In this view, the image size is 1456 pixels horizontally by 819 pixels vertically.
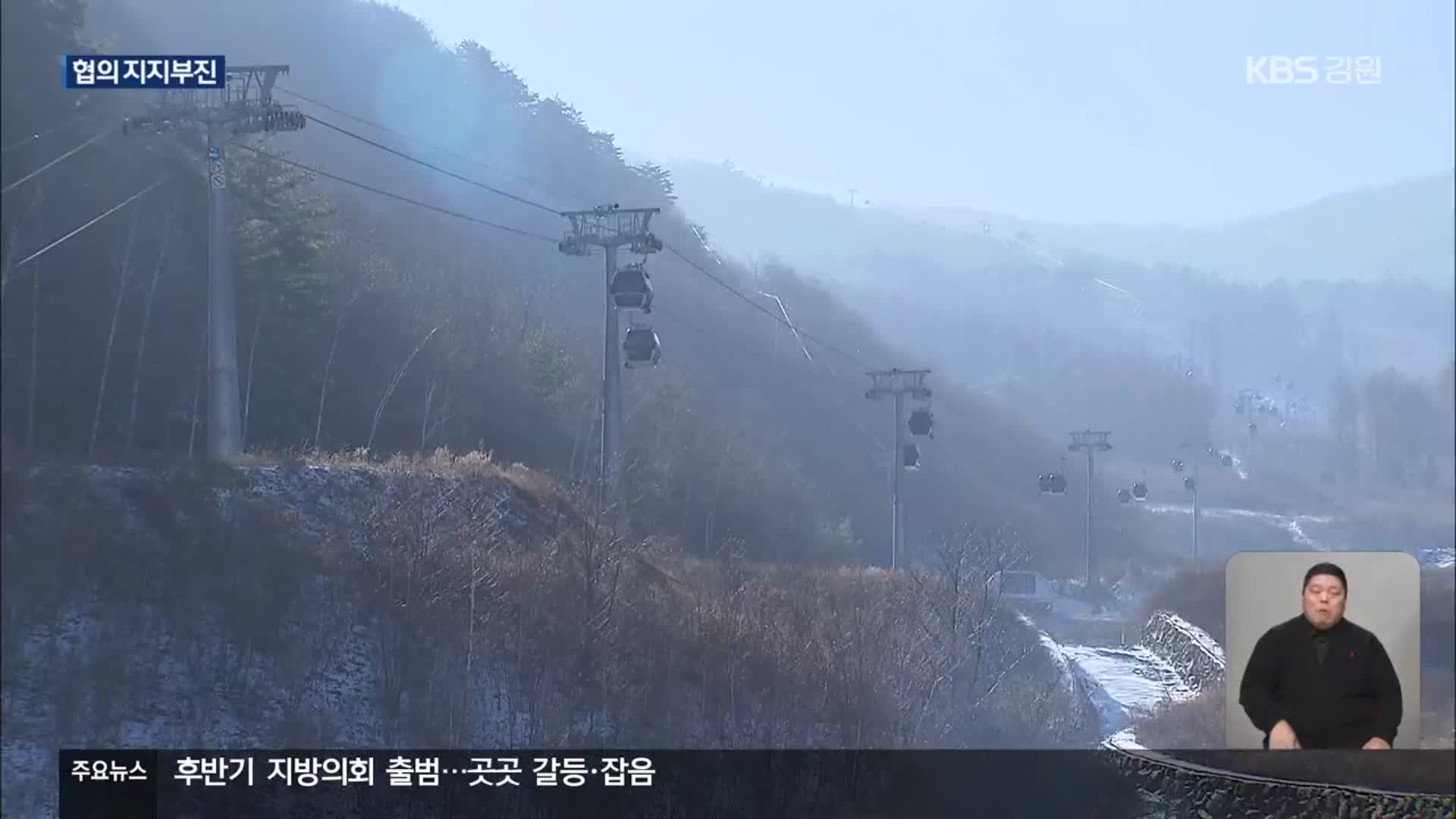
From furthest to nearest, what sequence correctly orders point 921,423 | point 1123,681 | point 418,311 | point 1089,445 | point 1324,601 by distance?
point 921,423 < point 1089,445 < point 418,311 < point 1123,681 < point 1324,601

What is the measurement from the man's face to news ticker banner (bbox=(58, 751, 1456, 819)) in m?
0.43

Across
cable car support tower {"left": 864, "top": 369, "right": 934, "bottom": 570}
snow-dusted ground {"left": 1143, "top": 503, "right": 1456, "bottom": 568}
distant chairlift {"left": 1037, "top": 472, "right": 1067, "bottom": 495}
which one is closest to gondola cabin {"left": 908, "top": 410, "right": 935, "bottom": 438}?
cable car support tower {"left": 864, "top": 369, "right": 934, "bottom": 570}

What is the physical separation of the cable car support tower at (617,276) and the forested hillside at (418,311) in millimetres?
48

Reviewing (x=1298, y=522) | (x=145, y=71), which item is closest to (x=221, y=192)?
(x=145, y=71)

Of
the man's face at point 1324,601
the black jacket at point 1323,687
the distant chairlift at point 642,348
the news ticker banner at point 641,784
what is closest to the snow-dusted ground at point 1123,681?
the news ticker banner at point 641,784

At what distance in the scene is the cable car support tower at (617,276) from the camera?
5.06 m

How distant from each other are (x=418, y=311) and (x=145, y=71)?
1144 millimetres

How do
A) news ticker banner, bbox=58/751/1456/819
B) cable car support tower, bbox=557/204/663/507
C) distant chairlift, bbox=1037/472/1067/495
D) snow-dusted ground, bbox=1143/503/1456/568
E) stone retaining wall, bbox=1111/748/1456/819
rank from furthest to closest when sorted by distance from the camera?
distant chairlift, bbox=1037/472/1067/495 → cable car support tower, bbox=557/204/663/507 → snow-dusted ground, bbox=1143/503/1456/568 → stone retaining wall, bbox=1111/748/1456/819 → news ticker banner, bbox=58/751/1456/819

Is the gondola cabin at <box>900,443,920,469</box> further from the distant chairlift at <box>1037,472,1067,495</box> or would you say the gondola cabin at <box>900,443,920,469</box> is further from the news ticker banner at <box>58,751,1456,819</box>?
the news ticker banner at <box>58,751,1456,819</box>

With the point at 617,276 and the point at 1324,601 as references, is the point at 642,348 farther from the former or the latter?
the point at 1324,601

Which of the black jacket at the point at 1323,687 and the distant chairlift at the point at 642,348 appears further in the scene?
the distant chairlift at the point at 642,348

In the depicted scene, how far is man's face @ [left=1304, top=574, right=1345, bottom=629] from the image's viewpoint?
470cm

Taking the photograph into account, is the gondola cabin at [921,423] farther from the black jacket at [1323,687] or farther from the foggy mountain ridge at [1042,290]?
the black jacket at [1323,687]

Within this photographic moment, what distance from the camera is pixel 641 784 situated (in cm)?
455
